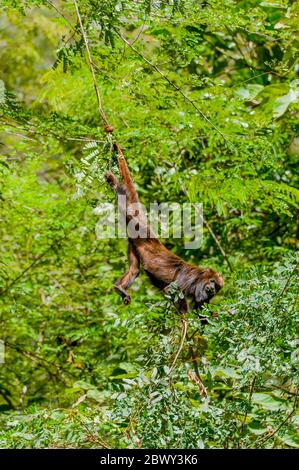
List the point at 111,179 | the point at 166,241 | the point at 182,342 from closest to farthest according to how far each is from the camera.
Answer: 1. the point at 182,342
2. the point at 111,179
3. the point at 166,241

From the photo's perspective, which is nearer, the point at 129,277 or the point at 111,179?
the point at 111,179

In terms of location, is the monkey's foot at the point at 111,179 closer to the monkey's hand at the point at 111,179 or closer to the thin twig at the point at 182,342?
the monkey's hand at the point at 111,179

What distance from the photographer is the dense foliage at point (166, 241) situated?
365 centimetres

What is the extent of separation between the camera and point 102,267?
291 inches

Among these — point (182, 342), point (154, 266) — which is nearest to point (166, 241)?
point (154, 266)

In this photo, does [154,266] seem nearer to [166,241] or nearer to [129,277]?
[129,277]

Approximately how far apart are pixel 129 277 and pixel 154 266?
21 cm

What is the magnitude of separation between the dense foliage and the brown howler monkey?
0.72 feet

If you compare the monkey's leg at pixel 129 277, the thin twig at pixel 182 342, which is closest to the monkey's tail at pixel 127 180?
the monkey's leg at pixel 129 277

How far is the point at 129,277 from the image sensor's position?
17.8 feet

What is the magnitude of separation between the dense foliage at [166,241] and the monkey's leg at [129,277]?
23cm

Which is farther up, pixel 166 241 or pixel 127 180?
pixel 127 180
